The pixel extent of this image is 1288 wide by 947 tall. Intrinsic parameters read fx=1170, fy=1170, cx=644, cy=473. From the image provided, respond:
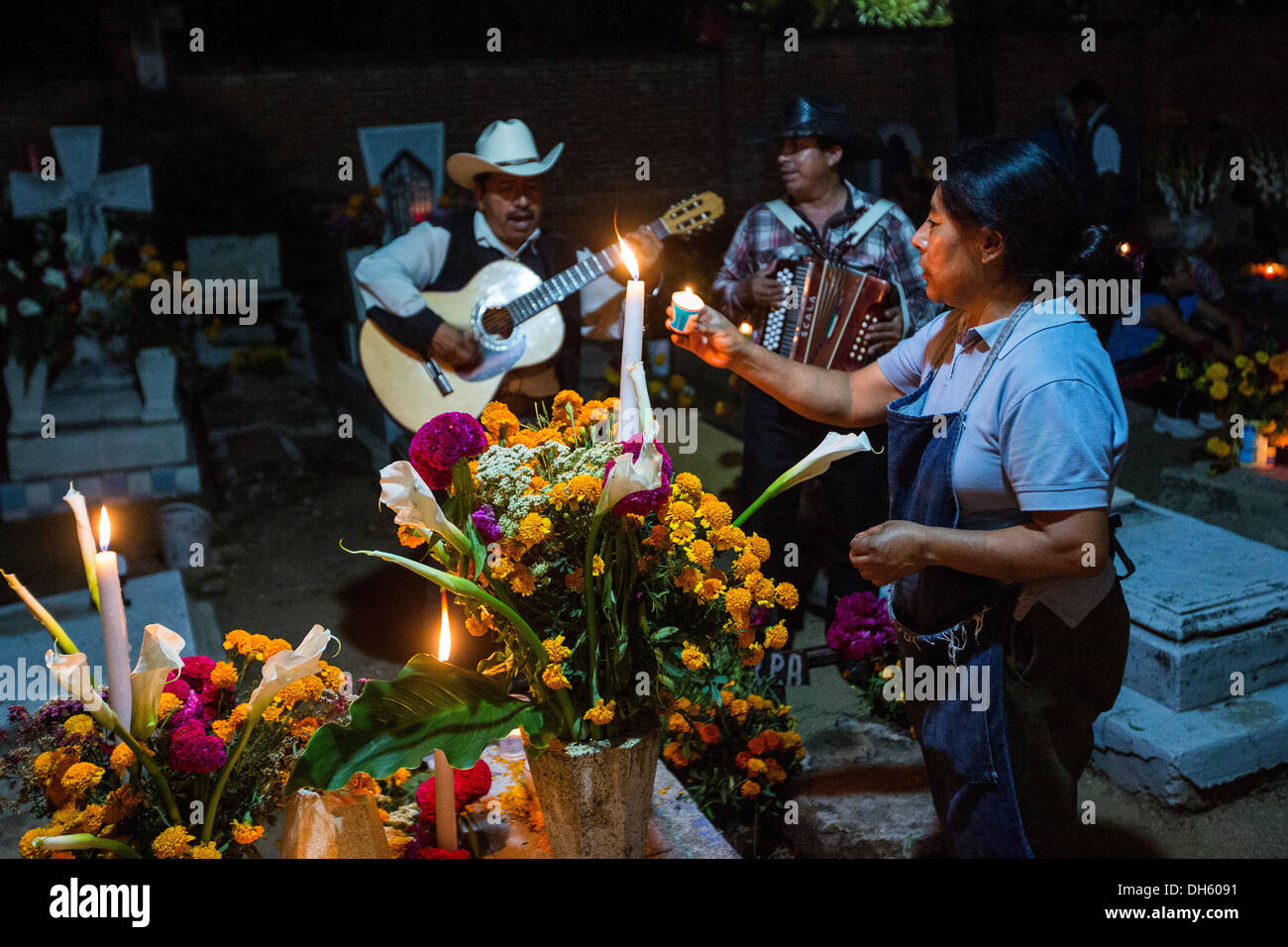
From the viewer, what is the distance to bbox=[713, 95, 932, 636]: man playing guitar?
164 inches

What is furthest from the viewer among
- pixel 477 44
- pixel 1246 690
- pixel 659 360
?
pixel 477 44

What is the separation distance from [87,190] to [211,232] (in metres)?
2.89

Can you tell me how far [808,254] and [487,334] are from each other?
123cm

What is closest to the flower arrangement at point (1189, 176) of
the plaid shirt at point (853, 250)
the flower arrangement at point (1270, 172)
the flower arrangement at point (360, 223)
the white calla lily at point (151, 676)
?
the flower arrangement at point (1270, 172)

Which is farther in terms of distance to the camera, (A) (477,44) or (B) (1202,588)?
(A) (477,44)

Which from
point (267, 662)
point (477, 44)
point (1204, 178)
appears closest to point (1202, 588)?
point (267, 662)

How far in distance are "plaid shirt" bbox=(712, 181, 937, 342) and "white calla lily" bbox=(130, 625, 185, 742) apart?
284 centimetres

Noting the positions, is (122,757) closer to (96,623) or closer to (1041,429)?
(1041,429)

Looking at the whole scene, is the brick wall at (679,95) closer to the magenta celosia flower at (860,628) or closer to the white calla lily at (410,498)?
the magenta celosia flower at (860,628)

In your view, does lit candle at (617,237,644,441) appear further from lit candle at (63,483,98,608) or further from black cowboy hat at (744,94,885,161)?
black cowboy hat at (744,94,885,161)

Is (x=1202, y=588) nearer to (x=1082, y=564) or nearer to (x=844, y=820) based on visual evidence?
(x=844, y=820)

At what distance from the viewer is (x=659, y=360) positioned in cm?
814

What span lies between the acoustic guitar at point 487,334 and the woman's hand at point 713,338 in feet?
5.57

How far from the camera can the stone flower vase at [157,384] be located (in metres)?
6.93
